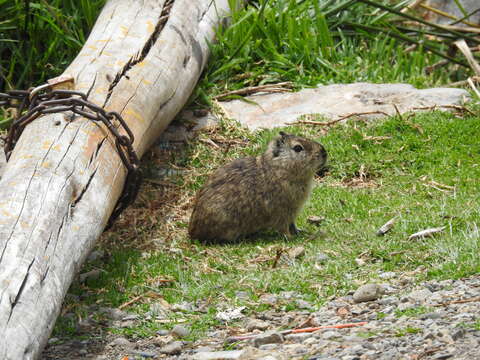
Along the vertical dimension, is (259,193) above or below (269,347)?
below

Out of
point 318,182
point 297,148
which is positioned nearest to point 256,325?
point 297,148

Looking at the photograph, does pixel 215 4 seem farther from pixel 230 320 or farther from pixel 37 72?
pixel 230 320

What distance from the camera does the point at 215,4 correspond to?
923 cm

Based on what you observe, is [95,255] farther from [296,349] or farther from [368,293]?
[296,349]

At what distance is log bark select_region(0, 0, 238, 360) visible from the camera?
434 centimetres

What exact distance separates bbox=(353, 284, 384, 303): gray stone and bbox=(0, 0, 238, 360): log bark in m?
1.79

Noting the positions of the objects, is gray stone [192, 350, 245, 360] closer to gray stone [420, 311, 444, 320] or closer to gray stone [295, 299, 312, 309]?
gray stone [295, 299, 312, 309]

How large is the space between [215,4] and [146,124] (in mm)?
2901

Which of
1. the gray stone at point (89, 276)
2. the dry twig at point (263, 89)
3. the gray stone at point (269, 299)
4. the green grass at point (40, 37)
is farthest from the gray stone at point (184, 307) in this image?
the green grass at point (40, 37)

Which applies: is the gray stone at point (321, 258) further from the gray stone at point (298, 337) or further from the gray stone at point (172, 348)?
the gray stone at point (172, 348)

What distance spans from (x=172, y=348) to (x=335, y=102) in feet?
16.4

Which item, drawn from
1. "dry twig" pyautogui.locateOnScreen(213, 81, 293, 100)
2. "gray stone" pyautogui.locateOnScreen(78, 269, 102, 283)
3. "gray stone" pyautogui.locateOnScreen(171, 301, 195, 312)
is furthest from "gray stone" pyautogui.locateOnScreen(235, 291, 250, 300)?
"dry twig" pyautogui.locateOnScreen(213, 81, 293, 100)

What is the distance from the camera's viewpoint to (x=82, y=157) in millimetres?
5617

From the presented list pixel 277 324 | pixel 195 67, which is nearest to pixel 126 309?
pixel 277 324
